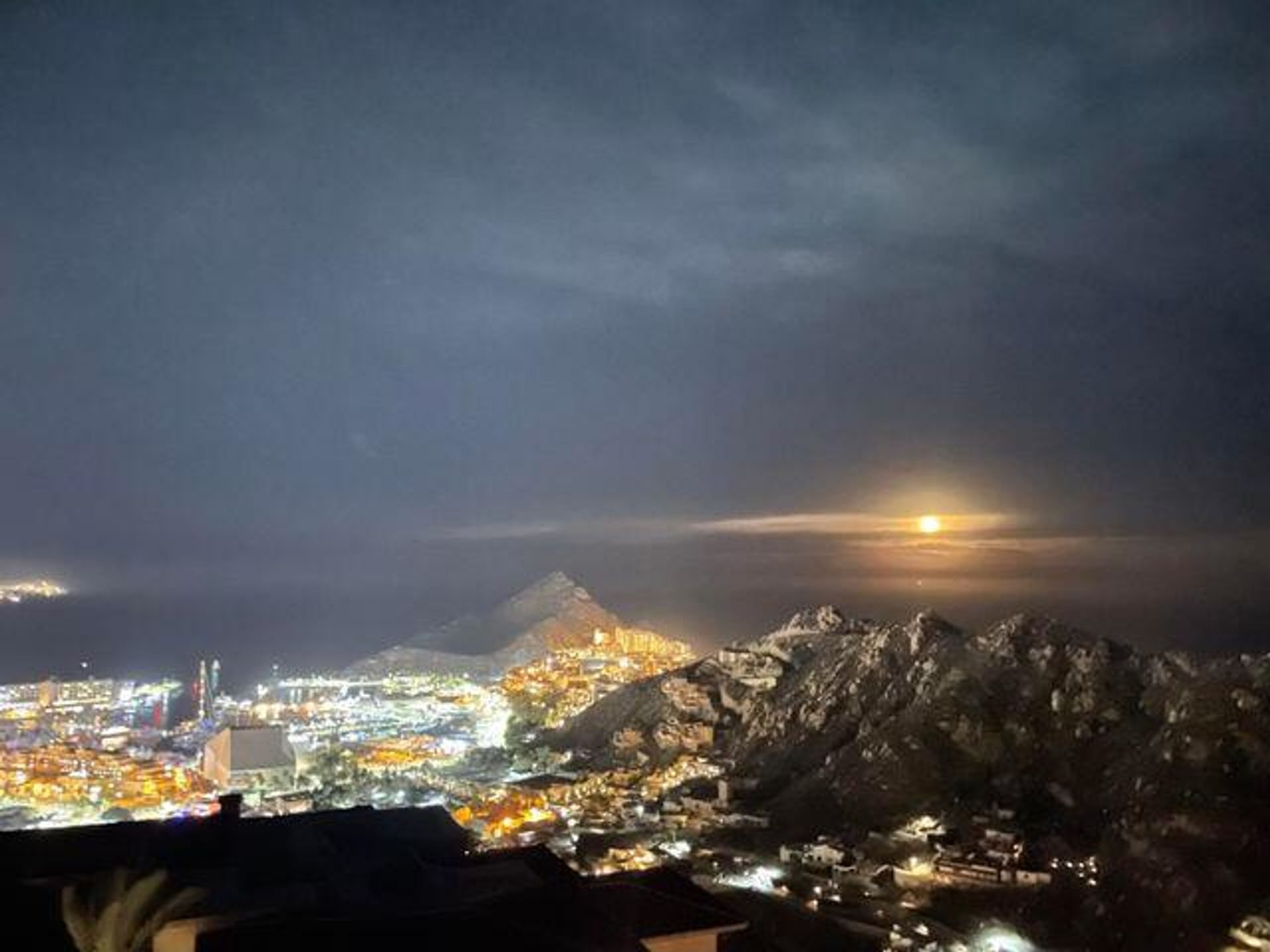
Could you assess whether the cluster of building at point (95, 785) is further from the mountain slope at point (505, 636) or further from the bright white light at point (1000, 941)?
the mountain slope at point (505, 636)

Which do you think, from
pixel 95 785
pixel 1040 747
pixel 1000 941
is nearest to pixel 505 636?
pixel 95 785

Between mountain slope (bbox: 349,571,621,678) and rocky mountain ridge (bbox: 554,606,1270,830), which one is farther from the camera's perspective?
mountain slope (bbox: 349,571,621,678)

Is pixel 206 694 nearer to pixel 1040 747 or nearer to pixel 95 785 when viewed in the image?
pixel 95 785

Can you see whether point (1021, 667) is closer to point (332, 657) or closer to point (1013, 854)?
point (1013, 854)

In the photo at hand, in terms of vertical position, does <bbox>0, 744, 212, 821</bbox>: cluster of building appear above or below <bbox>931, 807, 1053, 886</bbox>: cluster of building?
below

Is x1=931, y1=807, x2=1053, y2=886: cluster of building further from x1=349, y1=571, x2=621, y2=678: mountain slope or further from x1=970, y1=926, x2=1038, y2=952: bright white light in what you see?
x1=349, y1=571, x2=621, y2=678: mountain slope

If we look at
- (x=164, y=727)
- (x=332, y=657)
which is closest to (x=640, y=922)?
(x=164, y=727)

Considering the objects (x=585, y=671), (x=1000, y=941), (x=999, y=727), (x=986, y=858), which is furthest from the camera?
(x=585, y=671)

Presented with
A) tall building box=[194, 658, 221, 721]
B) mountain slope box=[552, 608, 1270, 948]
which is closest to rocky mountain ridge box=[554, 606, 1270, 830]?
mountain slope box=[552, 608, 1270, 948]

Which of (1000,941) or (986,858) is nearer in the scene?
(1000,941)
